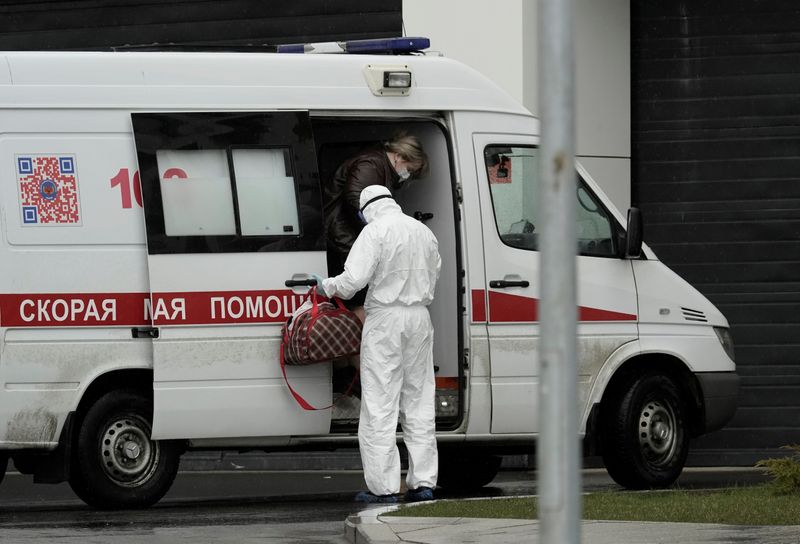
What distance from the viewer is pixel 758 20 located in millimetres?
13922

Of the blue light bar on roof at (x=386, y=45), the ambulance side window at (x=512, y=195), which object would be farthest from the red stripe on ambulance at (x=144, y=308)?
the blue light bar on roof at (x=386, y=45)

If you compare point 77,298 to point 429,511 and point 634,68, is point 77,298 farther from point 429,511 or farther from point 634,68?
point 634,68

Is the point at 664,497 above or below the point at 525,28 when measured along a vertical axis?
below

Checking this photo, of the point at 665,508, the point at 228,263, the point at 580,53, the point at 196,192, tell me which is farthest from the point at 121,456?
the point at 580,53

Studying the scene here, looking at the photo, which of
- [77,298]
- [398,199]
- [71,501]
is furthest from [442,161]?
[71,501]

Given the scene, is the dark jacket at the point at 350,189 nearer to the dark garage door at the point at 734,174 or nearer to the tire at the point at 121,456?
the tire at the point at 121,456

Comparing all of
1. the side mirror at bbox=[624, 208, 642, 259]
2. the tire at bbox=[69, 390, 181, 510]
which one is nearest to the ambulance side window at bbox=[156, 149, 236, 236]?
the tire at bbox=[69, 390, 181, 510]

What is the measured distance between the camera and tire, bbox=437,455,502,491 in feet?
37.8

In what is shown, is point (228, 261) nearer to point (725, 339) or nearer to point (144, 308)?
point (144, 308)

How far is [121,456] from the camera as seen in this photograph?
30.9 feet

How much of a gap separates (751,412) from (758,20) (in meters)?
3.32

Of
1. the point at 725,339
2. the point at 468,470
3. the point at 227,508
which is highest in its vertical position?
the point at 725,339

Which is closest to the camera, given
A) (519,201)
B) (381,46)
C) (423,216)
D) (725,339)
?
(381,46)

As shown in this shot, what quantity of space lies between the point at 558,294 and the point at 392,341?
18.0 feet
